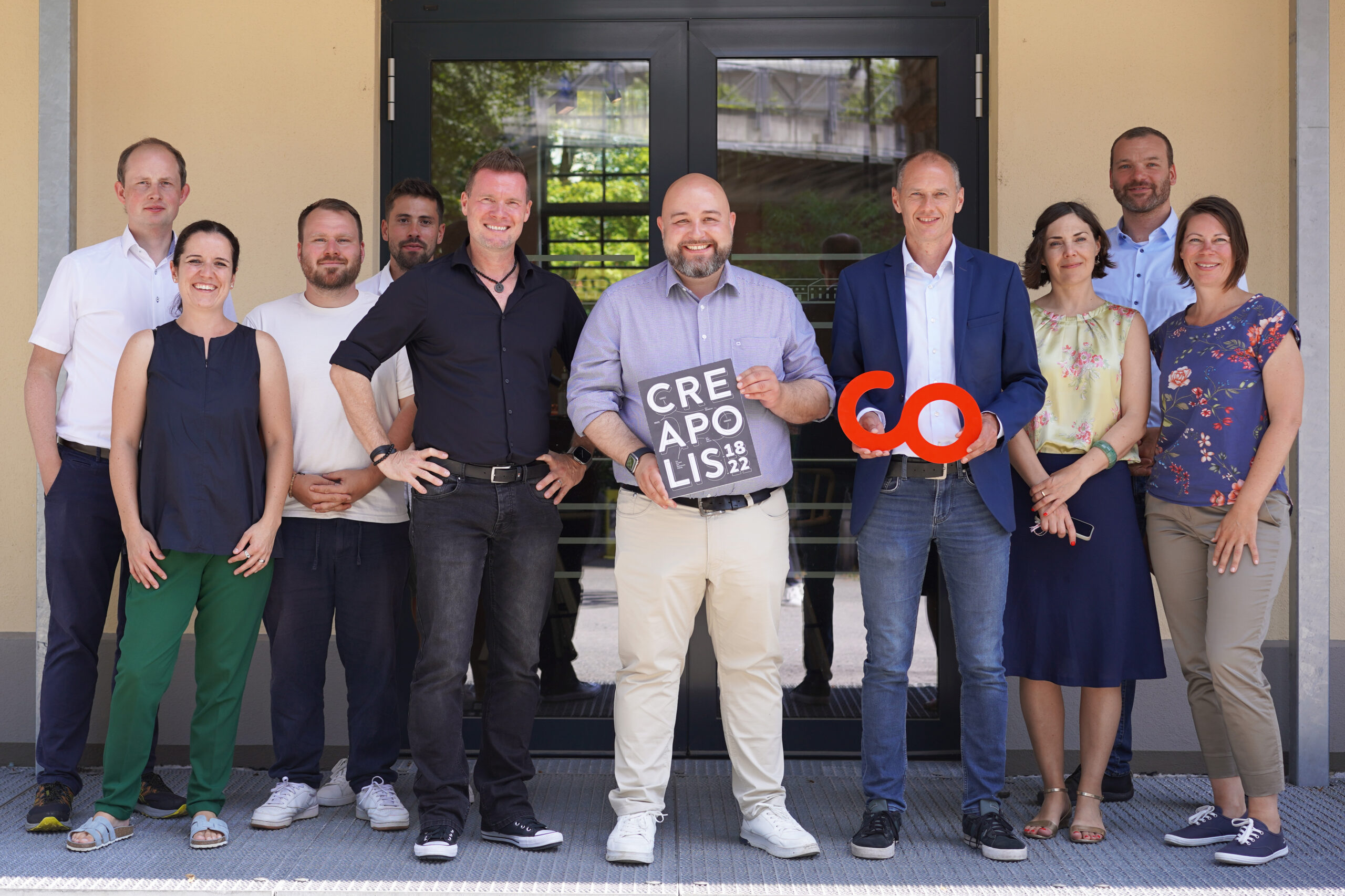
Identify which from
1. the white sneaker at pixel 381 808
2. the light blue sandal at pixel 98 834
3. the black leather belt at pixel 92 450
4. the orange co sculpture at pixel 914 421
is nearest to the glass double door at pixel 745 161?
the white sneaker at pixel 381 808

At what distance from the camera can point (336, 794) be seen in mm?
3750

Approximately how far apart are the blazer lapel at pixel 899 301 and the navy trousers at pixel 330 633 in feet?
5.69

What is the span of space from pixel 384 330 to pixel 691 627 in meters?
1.28

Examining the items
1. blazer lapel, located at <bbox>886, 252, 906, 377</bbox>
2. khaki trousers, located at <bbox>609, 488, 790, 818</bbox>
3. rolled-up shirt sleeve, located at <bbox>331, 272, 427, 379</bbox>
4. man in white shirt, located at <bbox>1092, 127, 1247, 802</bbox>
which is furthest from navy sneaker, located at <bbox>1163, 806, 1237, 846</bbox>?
rolled-up shirt sleeve, located at <bbox>331, 272, 427, 379</bbox>

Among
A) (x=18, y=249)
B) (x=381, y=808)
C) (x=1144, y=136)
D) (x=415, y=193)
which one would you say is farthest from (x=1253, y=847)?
(x=18, y=249)

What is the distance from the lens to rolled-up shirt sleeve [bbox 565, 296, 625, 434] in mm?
3305

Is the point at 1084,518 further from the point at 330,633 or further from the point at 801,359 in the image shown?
the point at 330,633

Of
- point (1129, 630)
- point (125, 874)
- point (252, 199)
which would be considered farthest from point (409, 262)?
point (1129, 630)

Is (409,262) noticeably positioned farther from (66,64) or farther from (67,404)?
(66,64)

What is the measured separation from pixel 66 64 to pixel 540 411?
7.88 ft

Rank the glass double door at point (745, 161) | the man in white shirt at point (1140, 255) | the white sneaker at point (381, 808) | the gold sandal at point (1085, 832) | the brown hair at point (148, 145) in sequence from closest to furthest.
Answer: the gold sandal at point (1085, 832), the white sneaker at point (381, 808), the brown hair at point (148, 145), the man in white shirt at point (1140, 255), the glass double door at point (745, 161)

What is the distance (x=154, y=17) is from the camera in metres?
4.38

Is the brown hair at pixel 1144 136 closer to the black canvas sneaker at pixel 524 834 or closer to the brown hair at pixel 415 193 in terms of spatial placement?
the brown hair at pixel 415 193

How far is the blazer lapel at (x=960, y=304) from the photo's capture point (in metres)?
3.35
